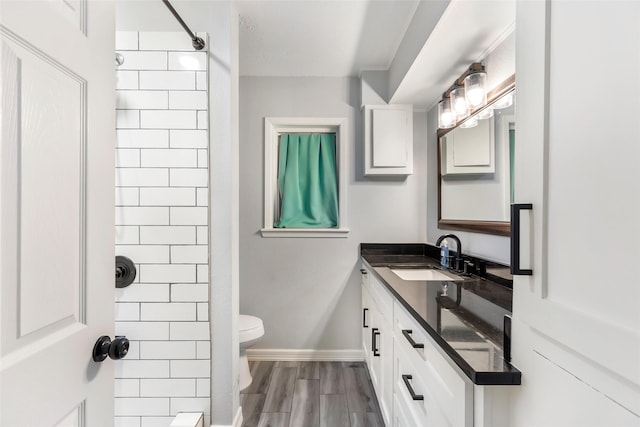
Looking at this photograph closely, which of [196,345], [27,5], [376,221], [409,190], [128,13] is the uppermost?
[128,13]

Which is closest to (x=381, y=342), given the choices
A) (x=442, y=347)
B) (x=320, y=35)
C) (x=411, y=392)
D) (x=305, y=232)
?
(x=411, y=392)

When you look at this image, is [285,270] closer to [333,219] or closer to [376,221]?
[333,219]

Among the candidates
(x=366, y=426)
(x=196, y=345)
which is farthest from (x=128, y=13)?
(x=366, y=426)

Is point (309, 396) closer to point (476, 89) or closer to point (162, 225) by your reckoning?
point (162, 225)

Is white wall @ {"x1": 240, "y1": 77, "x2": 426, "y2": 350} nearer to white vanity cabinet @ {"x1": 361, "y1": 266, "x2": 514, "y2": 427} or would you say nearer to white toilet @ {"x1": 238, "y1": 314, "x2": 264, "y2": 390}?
white toilet @ {"x1": 238, "y1": 314, "x2": 264, "y2": 390}

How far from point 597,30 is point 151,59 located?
180 cm

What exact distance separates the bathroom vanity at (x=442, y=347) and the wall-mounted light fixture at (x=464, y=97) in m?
0.93

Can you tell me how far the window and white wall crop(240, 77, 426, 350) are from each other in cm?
7

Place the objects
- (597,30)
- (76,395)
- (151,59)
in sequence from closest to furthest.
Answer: (597,30) → (76,395) → (151,59)

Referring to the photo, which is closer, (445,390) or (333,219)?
(445,390)

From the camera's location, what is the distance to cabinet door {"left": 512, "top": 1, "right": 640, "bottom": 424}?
45 cm

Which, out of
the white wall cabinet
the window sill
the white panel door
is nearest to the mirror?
the white wall cabinet

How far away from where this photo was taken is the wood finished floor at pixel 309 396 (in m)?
1.88

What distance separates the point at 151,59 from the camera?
1604mm
